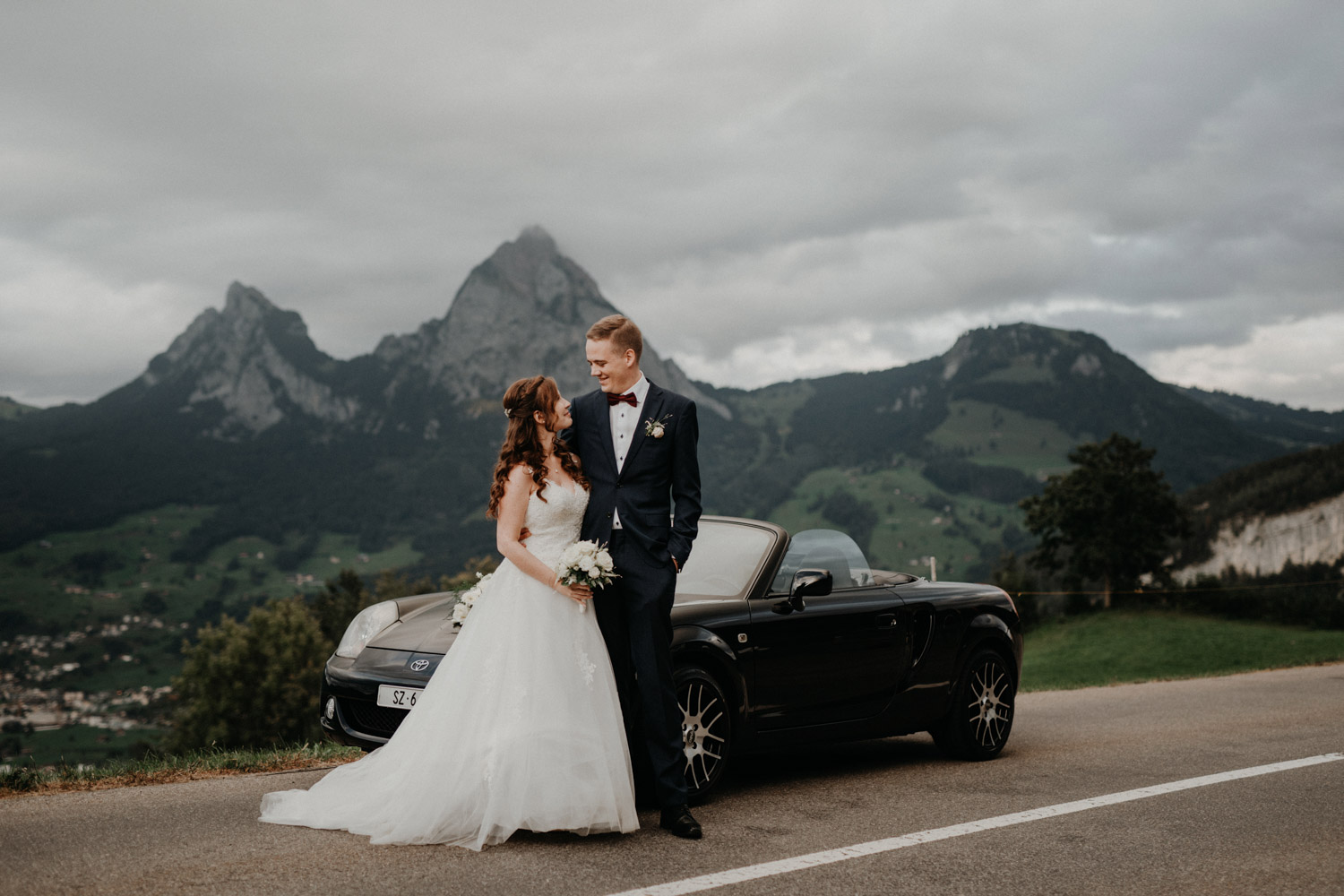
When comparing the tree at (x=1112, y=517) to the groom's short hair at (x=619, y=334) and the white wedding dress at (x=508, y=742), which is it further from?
the white wedding dress at (x=508, y=742)

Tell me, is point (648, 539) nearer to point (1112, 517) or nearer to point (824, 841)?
point (824, 841)

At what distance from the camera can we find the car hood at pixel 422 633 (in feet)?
17.1

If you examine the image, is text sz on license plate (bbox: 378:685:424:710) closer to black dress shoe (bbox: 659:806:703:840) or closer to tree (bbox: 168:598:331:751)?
black dress shoe (bbox: 659:806:703:840)

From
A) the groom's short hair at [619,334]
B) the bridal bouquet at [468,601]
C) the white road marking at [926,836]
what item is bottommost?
the white road marking at [926,836]

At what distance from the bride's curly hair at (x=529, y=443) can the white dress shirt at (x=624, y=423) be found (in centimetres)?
22

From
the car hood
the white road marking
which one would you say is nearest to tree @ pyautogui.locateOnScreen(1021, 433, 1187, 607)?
the white road marking

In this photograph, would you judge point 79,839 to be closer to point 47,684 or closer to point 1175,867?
point 1175,867

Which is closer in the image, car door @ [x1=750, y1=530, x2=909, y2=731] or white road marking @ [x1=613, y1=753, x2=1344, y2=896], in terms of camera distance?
white road marking @ [x1=613, y1=753, x2=1344, y2=896]

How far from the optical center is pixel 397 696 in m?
5.03

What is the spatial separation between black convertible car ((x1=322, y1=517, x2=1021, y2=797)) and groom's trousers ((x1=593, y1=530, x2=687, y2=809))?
Result: 1.25ft

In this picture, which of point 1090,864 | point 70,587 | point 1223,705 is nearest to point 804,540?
point 1090,864

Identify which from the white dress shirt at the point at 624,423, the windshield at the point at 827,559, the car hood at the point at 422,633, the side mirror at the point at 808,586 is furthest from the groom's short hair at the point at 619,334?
the car hood at the point at 422,633

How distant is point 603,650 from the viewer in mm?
4473

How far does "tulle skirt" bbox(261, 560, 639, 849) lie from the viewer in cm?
412
